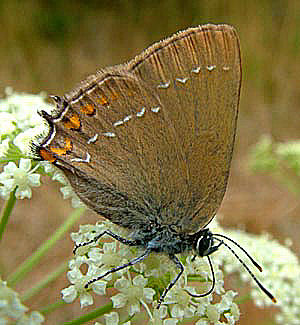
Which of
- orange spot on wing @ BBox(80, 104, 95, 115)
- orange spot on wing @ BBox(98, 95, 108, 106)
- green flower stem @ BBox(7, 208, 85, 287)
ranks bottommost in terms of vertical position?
green flower stem @ BBox(7, 208, 85, 287)

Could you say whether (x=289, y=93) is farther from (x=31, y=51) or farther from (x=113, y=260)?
(x=113, y=260)

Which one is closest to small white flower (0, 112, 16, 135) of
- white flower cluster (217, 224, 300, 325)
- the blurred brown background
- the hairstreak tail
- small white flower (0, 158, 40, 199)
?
small white flower (0, 158, 40, 199)

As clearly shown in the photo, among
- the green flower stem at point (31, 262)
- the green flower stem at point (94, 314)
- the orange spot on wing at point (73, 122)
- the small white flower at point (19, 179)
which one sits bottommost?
the green flower stem at point (94, 314)

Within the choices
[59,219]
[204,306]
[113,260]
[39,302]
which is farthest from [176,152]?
[59,219]

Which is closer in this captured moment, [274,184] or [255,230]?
[255,230]

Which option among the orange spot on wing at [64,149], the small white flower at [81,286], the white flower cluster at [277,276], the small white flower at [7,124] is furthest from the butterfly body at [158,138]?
the white flower cluster at [277,276]

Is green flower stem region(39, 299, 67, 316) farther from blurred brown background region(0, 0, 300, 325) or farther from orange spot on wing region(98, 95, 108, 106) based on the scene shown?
blurred brown background region(0, 0, 300, 325)

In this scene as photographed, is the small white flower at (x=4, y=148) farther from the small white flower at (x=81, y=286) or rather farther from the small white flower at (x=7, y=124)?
the small white flower at (x=81, y=286)
